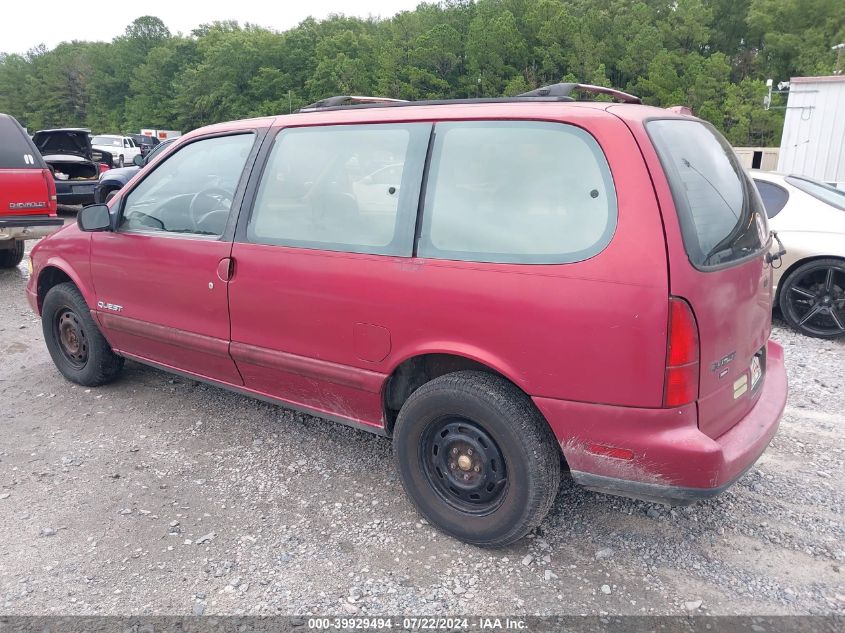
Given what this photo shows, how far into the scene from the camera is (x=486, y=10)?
61.2 metres

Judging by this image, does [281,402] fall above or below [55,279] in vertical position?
below

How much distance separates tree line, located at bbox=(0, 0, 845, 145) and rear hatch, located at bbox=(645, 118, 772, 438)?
31.9m

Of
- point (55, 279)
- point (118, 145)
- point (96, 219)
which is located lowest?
point (118, 145)

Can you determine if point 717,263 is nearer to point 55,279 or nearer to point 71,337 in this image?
point 71,337

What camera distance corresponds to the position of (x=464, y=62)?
188 ft

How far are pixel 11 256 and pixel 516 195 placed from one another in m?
8.21

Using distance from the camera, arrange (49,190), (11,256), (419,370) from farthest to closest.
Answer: (11,256) → (49,190) → (419,370)

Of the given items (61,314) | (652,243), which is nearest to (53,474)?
(61,314)

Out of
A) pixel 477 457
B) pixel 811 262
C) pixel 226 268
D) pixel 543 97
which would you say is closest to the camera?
pixel 477 457

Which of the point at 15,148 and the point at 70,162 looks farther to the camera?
the point at 70,162

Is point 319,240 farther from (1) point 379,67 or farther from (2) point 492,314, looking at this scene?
(1) point 379,67

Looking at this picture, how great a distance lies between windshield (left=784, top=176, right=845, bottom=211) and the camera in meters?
5.93

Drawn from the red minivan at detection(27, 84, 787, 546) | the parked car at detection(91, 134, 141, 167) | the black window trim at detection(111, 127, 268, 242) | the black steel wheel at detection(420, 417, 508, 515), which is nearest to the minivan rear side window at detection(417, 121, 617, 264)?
the red minivan at detection(27, 84, 787, 546)

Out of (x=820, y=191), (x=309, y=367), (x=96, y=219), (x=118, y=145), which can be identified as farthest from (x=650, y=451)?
(x=118, y=145)
